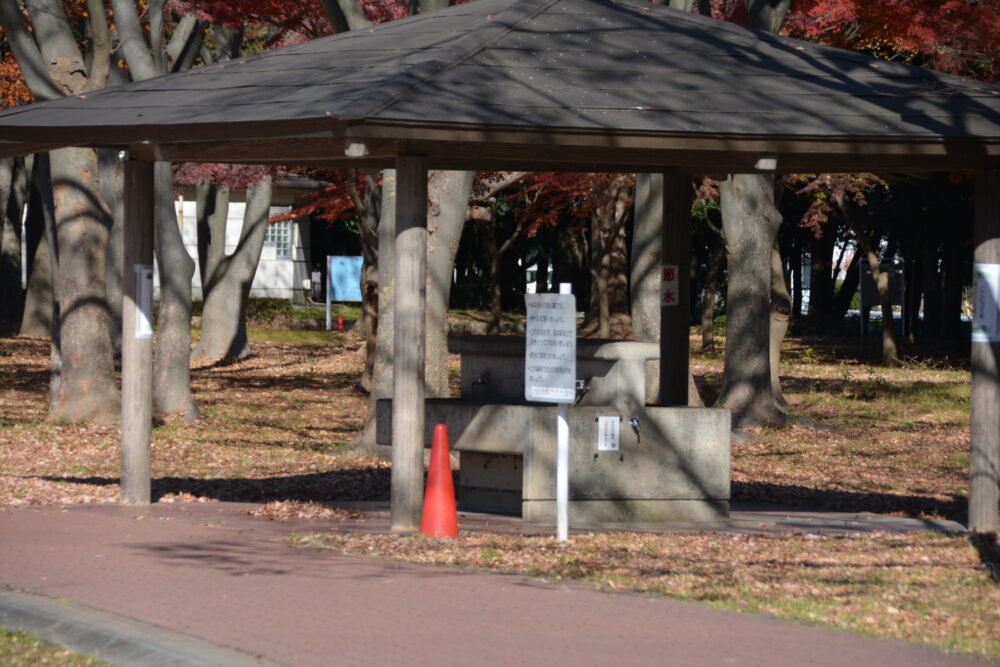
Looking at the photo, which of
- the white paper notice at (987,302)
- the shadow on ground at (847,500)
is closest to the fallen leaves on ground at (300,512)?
the shadow on ground at (847,500)

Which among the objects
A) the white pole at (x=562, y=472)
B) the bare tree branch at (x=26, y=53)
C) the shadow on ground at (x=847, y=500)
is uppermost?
the bare tree branch at (x=26, y=53)

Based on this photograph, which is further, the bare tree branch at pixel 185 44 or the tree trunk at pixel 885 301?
the tree trunk at pixel 885 301

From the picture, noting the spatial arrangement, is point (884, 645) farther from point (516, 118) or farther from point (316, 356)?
point (316, 356)

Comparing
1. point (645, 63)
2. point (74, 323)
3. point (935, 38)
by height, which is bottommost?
point (74, 323)

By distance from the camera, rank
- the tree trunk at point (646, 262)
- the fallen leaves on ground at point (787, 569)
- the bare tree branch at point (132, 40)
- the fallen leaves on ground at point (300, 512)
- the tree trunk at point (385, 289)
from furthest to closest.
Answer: the tree trunk at point (646, 262) < the bare tree branch at point (132, 40) < the tree trunk at point (385, 289) < the fallen leaves on ground at point (300, 512) < the fallen leaves on ground at point (787, 569)

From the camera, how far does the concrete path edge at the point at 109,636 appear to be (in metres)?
6.33

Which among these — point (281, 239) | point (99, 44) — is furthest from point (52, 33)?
point (281, 239)

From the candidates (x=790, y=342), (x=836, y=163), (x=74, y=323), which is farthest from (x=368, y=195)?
(x=790, y=342)

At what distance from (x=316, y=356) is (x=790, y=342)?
1793cm

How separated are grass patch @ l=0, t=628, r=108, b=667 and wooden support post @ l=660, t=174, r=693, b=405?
734 centimetres

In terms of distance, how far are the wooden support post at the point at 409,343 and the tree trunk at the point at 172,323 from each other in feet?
34.9

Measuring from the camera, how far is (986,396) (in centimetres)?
1084

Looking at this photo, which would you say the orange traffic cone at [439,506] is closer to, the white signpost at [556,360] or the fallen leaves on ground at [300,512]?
the white signpost at [556,360]

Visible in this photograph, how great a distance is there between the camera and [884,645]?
22.9ft
